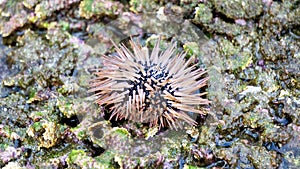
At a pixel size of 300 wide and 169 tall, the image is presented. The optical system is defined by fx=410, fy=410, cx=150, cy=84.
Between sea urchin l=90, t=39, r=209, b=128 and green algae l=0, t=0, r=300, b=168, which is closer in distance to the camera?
sea urchin l=90, t=39, r=209, b=128

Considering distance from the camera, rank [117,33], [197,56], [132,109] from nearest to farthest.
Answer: [132,109]
[197,56]
[117,33]

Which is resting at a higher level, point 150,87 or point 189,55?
Result: point 189,55

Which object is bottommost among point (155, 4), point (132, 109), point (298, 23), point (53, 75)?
point (132, 109)

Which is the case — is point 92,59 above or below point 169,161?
above

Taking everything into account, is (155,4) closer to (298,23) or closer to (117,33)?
(117,33)

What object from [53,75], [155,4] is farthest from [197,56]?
[53,75]

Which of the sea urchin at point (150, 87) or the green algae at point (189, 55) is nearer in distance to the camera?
the sea urchin at point (150, 87)

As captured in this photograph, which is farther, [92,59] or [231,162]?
[92,59]

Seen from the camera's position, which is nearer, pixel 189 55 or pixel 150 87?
pixel 150 87
